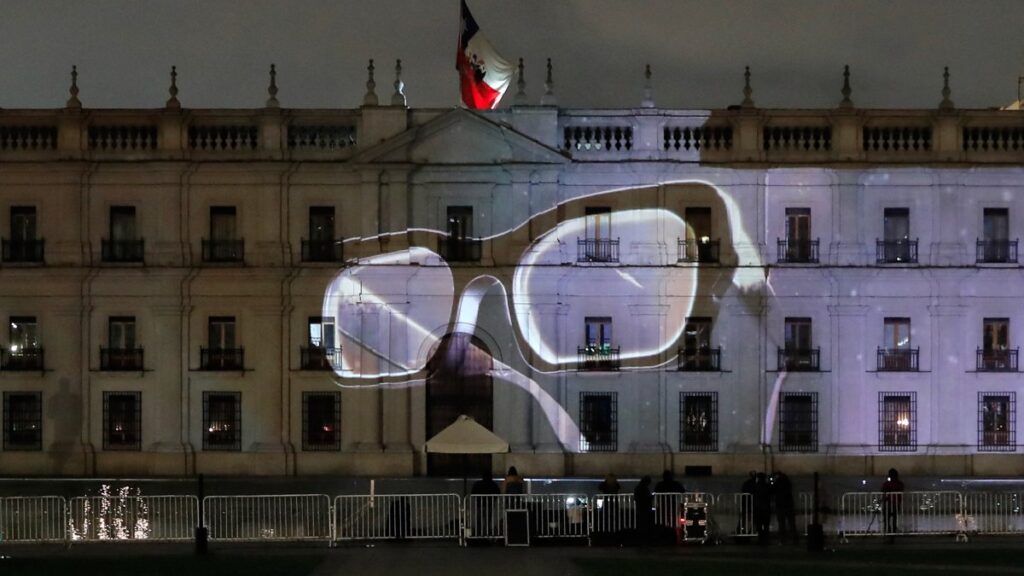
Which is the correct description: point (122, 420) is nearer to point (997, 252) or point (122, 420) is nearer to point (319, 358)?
point (319, 358)

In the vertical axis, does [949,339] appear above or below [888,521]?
above

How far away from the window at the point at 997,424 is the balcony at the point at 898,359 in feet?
7.36

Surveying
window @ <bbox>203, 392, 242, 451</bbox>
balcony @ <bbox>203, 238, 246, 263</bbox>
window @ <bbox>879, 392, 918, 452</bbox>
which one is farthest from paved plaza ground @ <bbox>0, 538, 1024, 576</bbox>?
balcony @ <bbox>203, 238, 246, 263</bbox>

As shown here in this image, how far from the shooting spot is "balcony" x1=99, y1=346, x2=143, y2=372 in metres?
42.5

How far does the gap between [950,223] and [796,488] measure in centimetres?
1058

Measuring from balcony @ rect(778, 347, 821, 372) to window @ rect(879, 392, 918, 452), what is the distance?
2.23m

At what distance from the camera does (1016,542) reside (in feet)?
90.2

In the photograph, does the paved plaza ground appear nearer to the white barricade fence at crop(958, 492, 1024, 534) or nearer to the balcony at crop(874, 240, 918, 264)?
the white barricade fence at crop(958, 492, 1024, 534)

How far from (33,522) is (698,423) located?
2106cm

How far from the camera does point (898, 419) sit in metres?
42.5

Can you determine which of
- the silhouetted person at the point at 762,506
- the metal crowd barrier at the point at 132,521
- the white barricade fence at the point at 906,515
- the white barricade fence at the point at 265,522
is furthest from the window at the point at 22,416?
the white barricade fence at the point at 906,515

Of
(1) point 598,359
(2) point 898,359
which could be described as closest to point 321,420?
(1) point 598,359

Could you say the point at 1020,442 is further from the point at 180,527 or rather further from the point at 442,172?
the point at 180,527

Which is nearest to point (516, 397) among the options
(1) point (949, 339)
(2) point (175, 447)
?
(2) point (175, 447)
